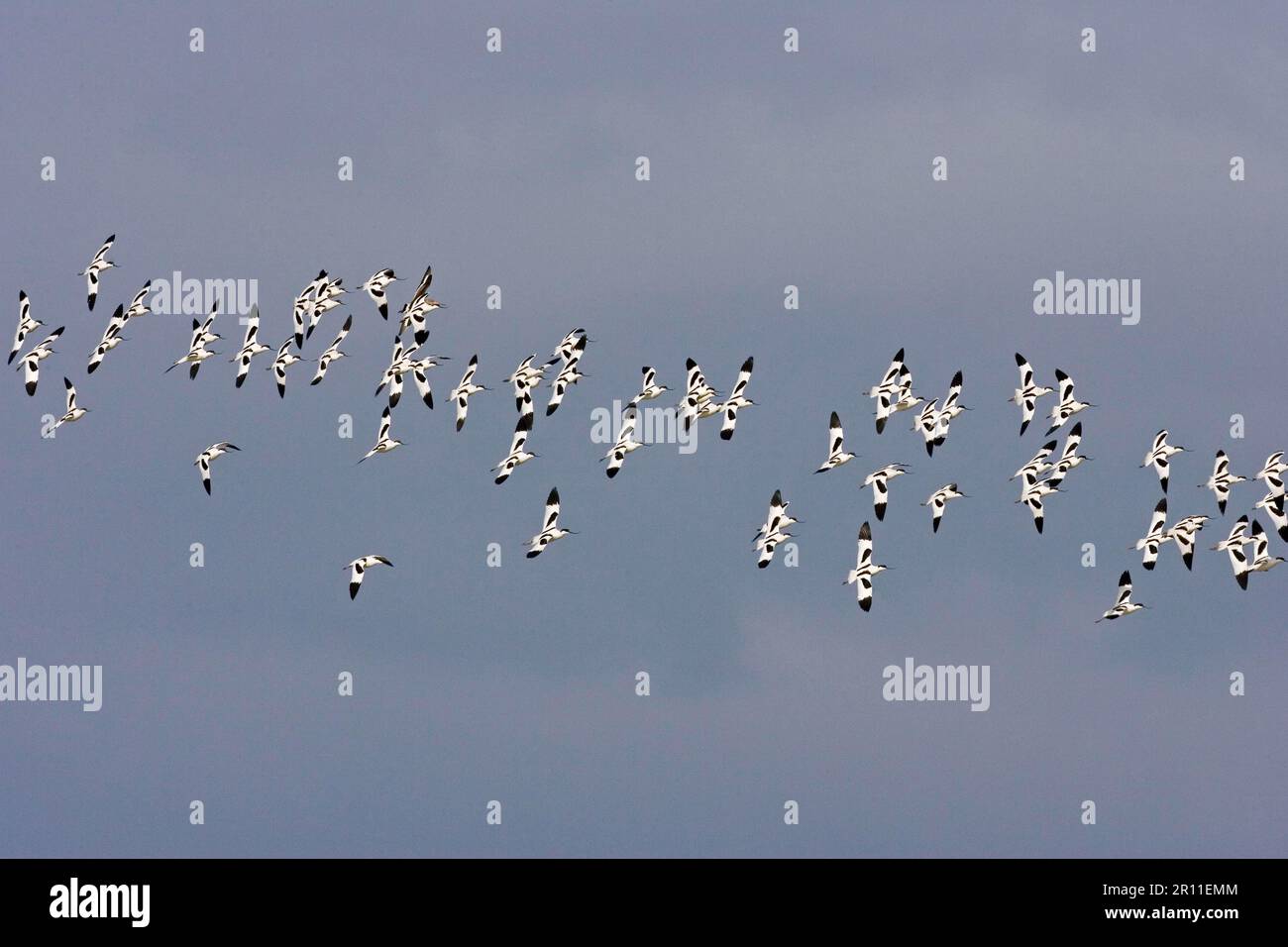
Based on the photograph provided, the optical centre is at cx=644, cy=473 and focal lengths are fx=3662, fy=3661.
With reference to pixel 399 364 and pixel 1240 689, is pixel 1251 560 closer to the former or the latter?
pixel 1240 689

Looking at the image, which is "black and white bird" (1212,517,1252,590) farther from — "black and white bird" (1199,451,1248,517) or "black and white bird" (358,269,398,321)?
"black and white bird" (358,269,398,321)

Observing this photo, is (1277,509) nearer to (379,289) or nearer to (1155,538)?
(1155,538)

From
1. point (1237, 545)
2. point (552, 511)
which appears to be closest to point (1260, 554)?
point (1237, 545)
